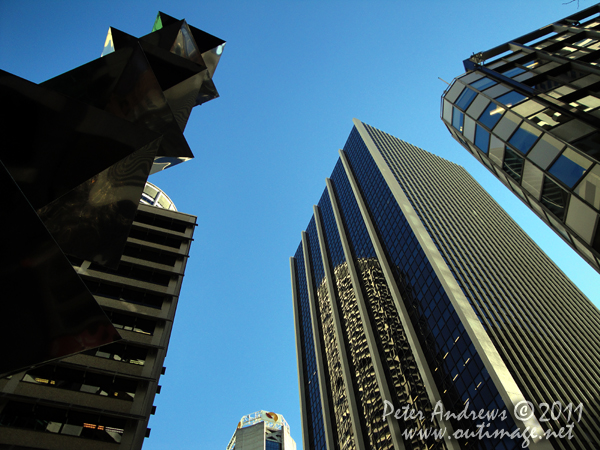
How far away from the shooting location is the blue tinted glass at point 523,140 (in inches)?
683

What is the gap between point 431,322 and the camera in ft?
194

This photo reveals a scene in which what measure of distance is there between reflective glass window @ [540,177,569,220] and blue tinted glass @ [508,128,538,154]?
192 cm

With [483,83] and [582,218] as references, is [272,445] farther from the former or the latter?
[582,218]

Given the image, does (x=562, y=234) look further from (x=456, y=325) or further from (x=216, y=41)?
(x=456, y=325)

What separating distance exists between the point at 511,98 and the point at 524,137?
10.9 ft

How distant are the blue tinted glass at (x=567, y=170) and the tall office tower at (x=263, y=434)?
121338mm

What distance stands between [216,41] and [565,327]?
8414 cm

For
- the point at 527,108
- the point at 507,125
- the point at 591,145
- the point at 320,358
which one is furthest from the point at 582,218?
the point at 320,358

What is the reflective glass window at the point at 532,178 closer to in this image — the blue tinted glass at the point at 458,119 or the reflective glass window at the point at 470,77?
the blue tinted glass at the point at 458,119

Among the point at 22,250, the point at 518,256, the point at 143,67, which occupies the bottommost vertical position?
the point at 22,250

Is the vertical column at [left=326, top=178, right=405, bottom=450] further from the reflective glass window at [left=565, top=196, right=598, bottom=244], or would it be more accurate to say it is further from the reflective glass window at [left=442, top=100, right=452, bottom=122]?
the reflective glass window at [left=565, top=196, right=598, bottom=244]

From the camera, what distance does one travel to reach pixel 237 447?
378ft

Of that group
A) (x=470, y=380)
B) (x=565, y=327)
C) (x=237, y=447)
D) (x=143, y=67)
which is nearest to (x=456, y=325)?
(x=470, y=380)

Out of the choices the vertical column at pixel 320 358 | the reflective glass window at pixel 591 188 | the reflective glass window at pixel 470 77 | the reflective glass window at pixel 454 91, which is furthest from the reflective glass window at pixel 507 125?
the vertical column at pixel 320 358
